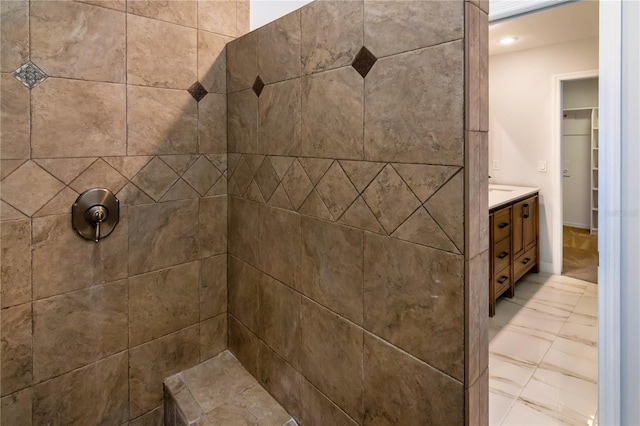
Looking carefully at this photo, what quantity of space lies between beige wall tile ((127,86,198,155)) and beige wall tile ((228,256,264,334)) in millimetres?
607

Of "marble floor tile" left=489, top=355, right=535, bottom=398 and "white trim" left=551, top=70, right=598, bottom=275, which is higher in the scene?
"white trim" left=551, top=70, right=598, bottom=275

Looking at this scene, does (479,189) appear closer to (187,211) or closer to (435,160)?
(435,160)

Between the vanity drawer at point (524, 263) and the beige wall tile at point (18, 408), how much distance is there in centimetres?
343

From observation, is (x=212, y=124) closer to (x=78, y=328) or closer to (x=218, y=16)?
(x=218, y=16)

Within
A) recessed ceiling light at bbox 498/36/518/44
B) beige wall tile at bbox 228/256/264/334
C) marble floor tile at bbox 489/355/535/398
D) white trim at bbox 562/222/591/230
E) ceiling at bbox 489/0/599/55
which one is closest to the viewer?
beige wall tile at bbox 228/256/264/334

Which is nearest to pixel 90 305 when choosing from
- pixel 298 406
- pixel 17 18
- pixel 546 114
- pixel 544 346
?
pixel 298 406

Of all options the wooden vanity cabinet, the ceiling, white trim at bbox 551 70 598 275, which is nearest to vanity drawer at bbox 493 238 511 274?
the wooden vanity cabinet

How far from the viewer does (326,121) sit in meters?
1.17

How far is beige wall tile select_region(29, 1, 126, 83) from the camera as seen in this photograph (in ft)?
4.10

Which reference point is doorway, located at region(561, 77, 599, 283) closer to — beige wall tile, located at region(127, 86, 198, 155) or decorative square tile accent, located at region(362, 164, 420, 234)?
decorative square tile accent, located at region(362, 164, 420, 234)

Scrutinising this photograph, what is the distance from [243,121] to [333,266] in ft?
2.76

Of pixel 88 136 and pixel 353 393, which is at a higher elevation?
pixel 88 136

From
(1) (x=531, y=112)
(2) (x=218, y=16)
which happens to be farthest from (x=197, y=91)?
(1) (x=531, y=112)

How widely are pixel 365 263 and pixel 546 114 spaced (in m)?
3.87
